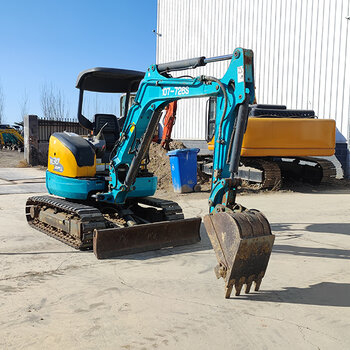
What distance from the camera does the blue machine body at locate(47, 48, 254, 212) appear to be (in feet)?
15.2

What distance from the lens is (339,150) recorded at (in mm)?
14211

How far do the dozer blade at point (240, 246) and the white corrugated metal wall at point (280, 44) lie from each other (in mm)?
10913

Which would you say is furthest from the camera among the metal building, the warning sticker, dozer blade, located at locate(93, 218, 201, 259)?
the metal building

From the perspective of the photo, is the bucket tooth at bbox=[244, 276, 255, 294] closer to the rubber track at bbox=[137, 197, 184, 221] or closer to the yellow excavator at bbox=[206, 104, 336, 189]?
the rubber track at bbox=[137, 197, 184, 221]

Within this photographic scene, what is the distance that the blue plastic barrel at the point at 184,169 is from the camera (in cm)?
1130

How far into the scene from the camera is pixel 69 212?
6.16 m

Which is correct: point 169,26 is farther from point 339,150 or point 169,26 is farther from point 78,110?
point 78,110

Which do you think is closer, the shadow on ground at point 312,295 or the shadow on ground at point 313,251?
the shadow on ground at point 312,295

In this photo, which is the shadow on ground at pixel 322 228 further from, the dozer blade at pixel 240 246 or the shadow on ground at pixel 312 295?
the dozer blade at pixel 240 246

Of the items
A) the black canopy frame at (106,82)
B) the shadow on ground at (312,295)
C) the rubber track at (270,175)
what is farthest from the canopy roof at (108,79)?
the rubber track at (270,175)

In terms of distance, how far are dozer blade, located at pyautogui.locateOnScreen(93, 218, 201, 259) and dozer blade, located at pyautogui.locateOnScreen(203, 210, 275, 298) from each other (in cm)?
161

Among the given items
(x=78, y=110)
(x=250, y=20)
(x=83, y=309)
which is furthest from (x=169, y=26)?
(x=83, y=309)

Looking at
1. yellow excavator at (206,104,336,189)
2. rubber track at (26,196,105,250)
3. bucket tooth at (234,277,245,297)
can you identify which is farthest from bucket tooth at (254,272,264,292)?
yellow excavator at (206,104,336,189)

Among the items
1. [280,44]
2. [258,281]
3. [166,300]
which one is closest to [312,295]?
[258,281]
